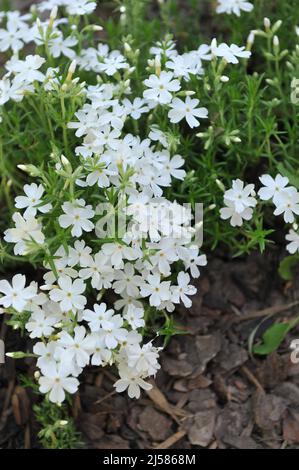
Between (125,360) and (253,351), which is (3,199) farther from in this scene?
(253,351)

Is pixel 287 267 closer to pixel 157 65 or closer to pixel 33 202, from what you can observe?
pixel 157 65

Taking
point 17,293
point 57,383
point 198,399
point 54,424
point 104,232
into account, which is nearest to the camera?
point 57,383

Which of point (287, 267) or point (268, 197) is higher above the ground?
point (268, 197)

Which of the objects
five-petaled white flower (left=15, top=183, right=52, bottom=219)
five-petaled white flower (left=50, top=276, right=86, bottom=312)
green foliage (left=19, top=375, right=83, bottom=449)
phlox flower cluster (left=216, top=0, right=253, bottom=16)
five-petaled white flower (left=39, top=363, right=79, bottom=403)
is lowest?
green foliage (left=19, top=375, right=83, bottom=449)

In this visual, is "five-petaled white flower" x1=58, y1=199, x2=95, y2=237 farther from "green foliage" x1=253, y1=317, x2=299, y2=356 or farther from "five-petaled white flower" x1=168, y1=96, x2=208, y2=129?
"green foliage" x1=253, y1=317, x2=299, y2=356

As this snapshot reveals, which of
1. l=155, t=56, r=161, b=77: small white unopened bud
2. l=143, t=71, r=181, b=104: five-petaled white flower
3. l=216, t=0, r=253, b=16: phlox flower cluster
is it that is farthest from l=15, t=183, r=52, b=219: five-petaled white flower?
l=216, t=0, r=253, b=16: phlox flower cluster

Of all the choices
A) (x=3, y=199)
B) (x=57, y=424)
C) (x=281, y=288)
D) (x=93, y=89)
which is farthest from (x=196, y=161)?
(x=57, y=424)

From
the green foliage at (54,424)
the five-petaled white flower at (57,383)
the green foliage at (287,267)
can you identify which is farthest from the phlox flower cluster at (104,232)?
the green foliage at (287,267)

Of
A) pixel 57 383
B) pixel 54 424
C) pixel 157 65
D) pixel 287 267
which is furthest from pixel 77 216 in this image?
pixel 287 267
